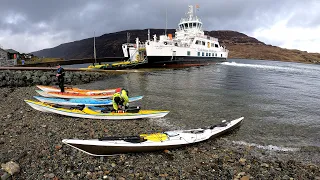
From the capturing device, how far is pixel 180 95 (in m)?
18.9

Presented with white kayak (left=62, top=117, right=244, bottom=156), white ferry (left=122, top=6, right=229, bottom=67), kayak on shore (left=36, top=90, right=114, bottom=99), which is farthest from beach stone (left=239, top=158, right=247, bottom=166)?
white ferry (left=122, top=6, right=229, bottom=67)

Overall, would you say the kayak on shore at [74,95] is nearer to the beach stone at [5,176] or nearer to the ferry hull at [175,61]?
the beach stone at [5,176]

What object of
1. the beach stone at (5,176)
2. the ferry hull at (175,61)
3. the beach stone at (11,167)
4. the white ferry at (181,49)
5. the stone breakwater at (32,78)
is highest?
the white ferry at (181,49)

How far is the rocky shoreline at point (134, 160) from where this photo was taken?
592 cm

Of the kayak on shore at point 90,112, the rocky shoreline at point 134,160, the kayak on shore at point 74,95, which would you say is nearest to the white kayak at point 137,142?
the rocky shoreline at point 134,160

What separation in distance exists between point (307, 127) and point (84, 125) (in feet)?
39.6

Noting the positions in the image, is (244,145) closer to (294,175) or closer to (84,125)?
(294,175)

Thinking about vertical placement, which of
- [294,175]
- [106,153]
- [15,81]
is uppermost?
[15,81]

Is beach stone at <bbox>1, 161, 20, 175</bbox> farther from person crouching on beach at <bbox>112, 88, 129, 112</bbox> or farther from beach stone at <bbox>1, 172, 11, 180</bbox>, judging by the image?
person crouching on beach at <bbox>112, 88, 129, 112</bbox>

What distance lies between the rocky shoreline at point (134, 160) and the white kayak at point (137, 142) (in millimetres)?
213

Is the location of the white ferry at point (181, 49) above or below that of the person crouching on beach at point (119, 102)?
above

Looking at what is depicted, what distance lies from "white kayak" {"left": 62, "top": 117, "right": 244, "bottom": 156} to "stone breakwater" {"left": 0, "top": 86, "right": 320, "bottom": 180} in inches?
8.7

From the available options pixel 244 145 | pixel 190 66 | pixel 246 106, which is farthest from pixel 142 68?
pixel 244 145

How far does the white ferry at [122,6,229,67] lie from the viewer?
129 ft
